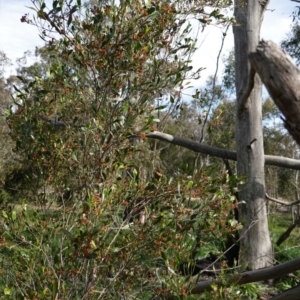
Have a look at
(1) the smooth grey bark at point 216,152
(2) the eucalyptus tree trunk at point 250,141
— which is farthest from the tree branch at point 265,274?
(2) the eucalyptus tree trunk at point 250,141

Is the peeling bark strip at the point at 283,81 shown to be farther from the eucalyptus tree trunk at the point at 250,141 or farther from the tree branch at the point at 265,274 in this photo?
the eucalyptus tree trunk at the point at 250,141

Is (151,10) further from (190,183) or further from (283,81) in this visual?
(283,81)

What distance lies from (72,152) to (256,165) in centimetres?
463

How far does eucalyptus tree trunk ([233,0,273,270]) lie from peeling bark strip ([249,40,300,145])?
5.13 meters

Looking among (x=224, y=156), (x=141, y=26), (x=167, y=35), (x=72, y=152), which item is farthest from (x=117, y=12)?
(x=224, y=156)

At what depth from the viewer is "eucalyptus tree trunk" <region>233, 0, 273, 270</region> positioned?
7176 mm

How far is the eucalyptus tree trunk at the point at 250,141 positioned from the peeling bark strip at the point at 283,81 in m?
5.13

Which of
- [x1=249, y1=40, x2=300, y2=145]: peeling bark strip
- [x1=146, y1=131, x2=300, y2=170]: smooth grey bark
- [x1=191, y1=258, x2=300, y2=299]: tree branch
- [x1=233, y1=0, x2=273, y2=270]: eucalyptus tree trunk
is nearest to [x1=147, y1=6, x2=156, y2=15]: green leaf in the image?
[x1=249, y1=40, x2=300, y2=145]: peeling bark strip

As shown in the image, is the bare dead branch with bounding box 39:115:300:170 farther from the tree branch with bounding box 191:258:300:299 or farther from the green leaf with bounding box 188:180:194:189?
the green leaf with bounding box 188:180:194:189

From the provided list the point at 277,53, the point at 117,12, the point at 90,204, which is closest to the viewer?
the point at 277,53

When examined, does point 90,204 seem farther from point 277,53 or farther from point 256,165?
point 256,165

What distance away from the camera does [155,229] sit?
2.86 metres

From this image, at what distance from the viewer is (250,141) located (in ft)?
23.9

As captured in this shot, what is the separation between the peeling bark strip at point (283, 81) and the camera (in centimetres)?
201
